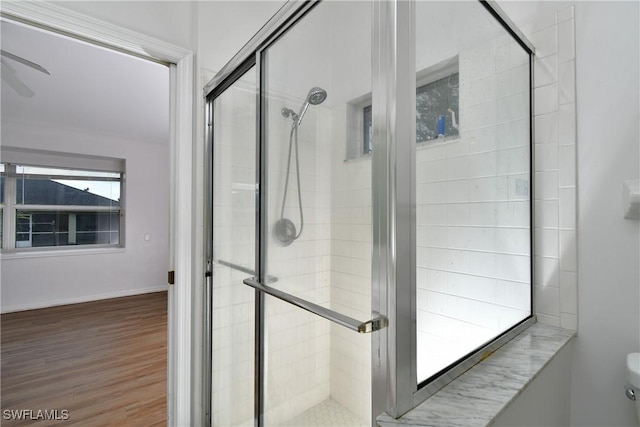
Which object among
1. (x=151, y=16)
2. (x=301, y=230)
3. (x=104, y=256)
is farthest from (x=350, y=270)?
(x=104, y=256)

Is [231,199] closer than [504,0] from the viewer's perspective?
No

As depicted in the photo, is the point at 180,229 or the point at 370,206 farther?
the point at 180,229

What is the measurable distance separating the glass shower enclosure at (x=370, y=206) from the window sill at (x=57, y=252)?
339 centimetres

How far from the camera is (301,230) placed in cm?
109

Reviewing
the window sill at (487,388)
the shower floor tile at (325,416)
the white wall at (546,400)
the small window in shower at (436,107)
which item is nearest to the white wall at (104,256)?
the shower floor tile at (325,416)

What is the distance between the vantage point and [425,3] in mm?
798

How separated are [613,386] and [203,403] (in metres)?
1.71

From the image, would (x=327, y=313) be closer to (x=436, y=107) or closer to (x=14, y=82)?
(x=436, y=107)

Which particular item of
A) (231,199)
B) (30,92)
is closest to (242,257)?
(231,199)

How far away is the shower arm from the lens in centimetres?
66

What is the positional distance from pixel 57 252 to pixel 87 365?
2037 millimetres

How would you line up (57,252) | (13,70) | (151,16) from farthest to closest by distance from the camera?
(57,252) → (13,70) → (151,16)

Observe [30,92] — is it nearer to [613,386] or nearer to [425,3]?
[425,3]

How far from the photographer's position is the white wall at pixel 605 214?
988mm
